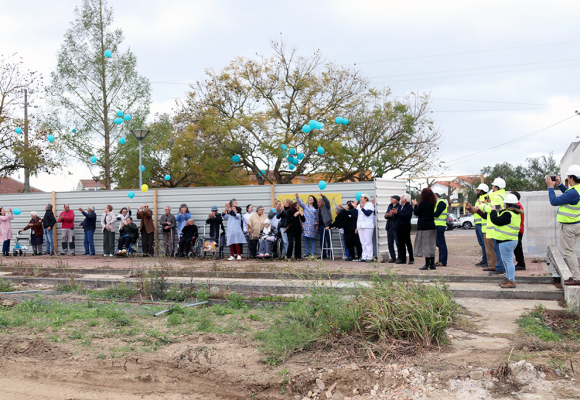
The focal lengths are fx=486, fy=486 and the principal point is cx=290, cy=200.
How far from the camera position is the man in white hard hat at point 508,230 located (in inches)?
344

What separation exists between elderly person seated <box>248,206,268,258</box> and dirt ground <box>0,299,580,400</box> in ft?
31.0

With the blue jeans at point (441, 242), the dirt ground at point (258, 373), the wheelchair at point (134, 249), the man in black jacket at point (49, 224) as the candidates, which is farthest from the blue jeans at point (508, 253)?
the man in black jacket at point (49, 224)

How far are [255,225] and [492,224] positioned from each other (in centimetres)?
774

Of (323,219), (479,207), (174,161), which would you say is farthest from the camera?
(174,161)

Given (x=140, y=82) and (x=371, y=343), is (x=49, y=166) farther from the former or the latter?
(x=371, y=343)

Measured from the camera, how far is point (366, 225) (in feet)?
47.5

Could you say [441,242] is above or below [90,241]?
below

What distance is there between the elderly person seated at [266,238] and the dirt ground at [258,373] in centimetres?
919

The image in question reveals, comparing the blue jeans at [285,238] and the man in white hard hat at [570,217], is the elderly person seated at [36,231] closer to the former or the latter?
the blue jeans at [285,238]

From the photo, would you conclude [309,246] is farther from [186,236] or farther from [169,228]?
[169,228]

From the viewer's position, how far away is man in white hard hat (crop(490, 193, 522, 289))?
8734mm

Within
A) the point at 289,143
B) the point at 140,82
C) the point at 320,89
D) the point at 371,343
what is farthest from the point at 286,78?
the point at 371,343

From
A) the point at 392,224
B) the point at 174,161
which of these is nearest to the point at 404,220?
the point at 392,224

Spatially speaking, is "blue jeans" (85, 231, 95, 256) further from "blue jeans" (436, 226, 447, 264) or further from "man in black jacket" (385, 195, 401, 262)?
"blue jeans" (436, 226, 447, 264)
